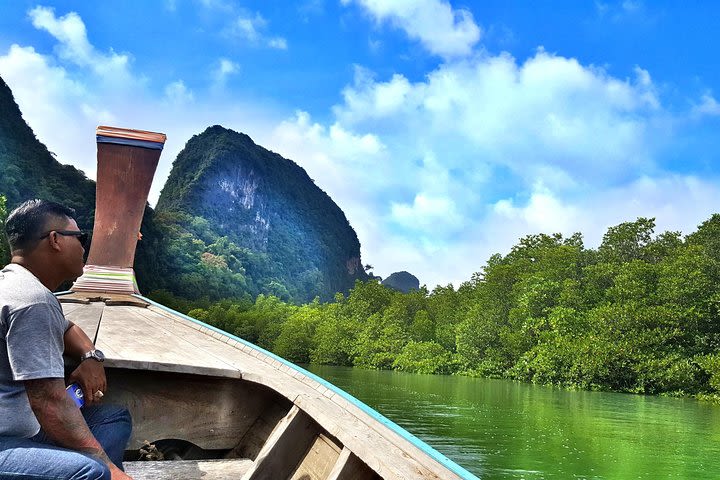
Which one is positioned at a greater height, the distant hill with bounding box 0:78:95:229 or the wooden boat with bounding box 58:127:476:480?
the distant hill with bounding box 0:78:95:229

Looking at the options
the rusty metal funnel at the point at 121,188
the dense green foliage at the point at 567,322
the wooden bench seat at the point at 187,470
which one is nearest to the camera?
the wooden bench seat at the point at 187,470

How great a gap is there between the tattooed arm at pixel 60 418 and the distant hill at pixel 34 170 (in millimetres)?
31875

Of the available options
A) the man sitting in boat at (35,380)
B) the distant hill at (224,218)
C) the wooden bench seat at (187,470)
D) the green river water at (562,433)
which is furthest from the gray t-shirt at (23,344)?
the distant hill at (224,218)

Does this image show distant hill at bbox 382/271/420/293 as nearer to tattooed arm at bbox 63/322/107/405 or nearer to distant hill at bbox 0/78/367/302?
distant hill at bbox 0/78/367/302

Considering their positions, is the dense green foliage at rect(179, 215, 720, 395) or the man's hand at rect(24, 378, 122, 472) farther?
the dense green foliage at rect(179, 215, 720, 395)

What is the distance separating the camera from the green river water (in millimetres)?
7383

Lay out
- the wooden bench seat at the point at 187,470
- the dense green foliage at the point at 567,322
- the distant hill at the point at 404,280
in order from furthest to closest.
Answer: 1. the distant hill at the point at 404,280
2. the dense green foliage at the point at 567,322
3. the wooden bench seat at the point at 187,470

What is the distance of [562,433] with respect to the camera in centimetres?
983

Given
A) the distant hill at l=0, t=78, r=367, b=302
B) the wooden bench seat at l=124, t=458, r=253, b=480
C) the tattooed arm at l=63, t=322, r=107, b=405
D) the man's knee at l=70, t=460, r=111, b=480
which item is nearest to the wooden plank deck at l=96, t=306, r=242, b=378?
the wooden bench seat at l=124, t=458, r=253, b=480

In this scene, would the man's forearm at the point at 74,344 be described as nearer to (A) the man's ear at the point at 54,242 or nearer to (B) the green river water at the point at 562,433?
(A) the man's ear at the point at 54,242

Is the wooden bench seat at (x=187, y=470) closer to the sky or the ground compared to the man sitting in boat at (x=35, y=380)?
closer to the ground

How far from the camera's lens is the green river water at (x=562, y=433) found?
7383mm

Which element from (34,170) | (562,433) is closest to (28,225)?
(562,433)

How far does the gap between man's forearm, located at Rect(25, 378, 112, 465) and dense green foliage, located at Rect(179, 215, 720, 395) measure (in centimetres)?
1866
